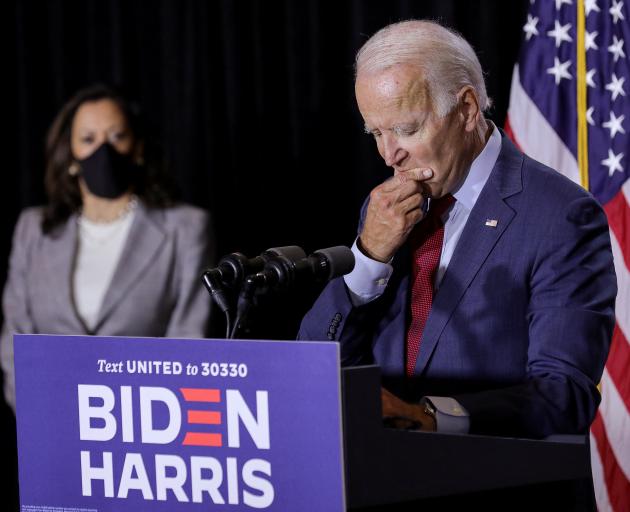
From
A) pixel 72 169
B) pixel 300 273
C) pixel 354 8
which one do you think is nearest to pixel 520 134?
pixel 354 8

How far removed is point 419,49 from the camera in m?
1.73

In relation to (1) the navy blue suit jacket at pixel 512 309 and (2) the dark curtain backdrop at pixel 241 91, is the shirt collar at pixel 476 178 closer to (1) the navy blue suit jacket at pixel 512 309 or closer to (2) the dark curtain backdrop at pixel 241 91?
(1) the navy blue suit jacket at pixel 512 309

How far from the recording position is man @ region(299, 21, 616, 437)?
1.63 metres

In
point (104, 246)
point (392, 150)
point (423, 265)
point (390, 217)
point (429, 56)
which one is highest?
point (429, 56)

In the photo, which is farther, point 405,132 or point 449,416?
point 405,132

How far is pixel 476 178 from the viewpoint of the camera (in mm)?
1829

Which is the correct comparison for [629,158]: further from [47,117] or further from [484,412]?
[47,117]

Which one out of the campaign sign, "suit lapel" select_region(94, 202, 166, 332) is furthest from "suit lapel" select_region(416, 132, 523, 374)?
"suit lapel" select_region(94, 202, 166, 332)

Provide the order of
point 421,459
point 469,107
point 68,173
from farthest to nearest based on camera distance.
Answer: point 68,173 < point 469,107 < point 421,459

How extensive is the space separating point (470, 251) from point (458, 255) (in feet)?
0.08

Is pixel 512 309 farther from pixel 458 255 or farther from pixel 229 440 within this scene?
pixel 229 440

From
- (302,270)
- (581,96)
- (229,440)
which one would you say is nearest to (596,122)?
(581,96)

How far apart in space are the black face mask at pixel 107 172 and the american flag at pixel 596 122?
140cm

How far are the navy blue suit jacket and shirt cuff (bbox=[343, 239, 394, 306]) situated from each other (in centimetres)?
5
